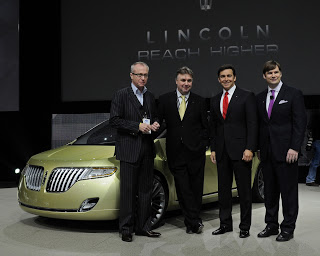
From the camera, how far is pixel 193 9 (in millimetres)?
8633

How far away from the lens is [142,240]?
4230 mm

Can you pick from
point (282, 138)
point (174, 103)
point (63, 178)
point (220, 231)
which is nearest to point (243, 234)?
point (220, 231)

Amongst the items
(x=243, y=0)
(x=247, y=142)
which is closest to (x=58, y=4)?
(x=243, y=0)

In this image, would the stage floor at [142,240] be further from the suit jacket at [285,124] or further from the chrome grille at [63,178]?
the suit jacket at [285,124]

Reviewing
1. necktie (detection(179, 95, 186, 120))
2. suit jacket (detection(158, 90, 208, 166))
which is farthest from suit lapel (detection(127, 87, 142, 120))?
necktie (detection(179, 95, 186, 120))

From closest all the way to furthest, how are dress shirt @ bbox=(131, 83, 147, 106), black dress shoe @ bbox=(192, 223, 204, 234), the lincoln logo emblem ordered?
dress shirt @ bbox=(131, 83, 147, 106)
black dress shoe @ bbox=(192, 223, 204, 234)
the lincoln logo emblem

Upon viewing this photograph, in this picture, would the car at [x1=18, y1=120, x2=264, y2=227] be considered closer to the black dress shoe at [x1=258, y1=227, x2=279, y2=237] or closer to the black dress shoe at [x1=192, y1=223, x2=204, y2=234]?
the black dress shoe at [x1=192, y1=223, x2=204, y2=234]

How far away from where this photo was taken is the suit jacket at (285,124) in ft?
13.3

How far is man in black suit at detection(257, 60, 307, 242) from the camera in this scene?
409 cm

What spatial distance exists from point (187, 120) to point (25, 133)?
244 inches

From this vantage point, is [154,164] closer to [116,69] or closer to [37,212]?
[37,212]

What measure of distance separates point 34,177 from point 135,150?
126 centimetres

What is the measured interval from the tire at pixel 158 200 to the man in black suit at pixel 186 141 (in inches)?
8.1

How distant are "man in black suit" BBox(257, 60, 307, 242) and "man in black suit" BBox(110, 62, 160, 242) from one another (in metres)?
1.12
